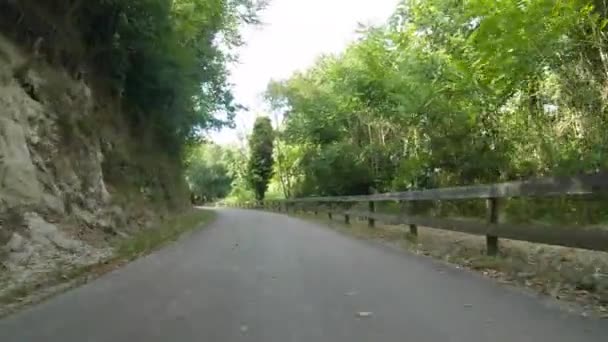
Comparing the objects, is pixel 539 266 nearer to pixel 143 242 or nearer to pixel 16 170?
pixel 143 242

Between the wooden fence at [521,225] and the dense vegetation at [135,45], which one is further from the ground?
the dense vegetation at [135,45]

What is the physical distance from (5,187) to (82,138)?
470cm

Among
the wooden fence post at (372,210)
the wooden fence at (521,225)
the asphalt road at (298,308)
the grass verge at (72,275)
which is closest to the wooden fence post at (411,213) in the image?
the wooden fence at (521,225)

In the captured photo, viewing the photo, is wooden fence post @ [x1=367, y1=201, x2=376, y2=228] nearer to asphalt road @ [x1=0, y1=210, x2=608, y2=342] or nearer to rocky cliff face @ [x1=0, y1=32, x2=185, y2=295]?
rocky cliff face @ [x1=0, y1=32, x2=185, y2=295]

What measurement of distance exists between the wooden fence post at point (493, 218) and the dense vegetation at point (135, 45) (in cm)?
934

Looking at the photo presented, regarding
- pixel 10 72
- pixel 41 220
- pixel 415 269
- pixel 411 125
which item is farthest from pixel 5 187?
pixel 411 125

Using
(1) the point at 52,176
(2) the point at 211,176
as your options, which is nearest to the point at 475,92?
(1) the point at 52,176

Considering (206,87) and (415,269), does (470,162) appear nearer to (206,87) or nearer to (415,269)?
(415,269)

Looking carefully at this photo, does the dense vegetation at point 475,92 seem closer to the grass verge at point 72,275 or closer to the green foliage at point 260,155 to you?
the grass verge at point 72,275

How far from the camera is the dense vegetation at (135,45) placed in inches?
505

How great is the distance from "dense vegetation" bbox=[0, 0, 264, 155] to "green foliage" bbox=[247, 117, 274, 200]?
121ft

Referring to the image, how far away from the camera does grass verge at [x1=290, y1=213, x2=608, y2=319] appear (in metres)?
5.57

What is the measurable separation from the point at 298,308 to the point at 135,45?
1181 centimetres

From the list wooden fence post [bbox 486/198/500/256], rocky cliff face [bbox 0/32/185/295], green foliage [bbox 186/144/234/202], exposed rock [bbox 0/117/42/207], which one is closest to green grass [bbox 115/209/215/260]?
rocky cliff face [bbox 0/32/185/295]
